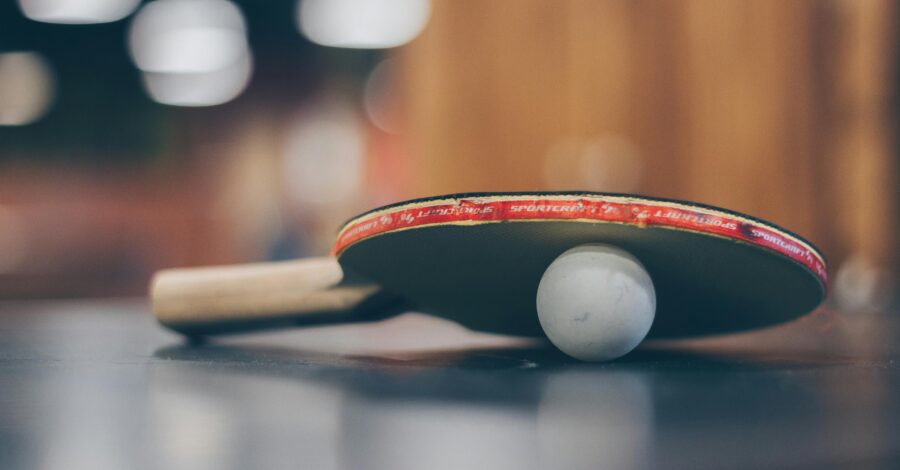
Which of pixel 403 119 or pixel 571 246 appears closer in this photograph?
pixel 571 246

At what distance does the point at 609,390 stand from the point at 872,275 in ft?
10.3

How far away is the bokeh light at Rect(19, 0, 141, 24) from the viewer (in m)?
7.13

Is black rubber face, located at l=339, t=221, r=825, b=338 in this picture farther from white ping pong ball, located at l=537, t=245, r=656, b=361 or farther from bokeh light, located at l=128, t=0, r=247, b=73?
bokeh light, located at l=128, t=0, r=247, b=73

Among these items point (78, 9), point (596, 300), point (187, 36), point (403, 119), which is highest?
point (187, 36)

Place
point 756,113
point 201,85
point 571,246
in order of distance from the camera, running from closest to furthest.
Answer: point 571,246 → point 756,113 → point 201,85

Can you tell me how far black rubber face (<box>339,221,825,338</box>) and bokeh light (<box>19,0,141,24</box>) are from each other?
6.73 meters

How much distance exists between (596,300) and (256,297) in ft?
2.39

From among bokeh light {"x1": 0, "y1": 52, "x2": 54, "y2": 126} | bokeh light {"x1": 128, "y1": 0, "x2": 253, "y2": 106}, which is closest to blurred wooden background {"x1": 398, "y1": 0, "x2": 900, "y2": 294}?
bokeh light {"x1": 128, "y1": 0, "x2": 253, "y2": 106}

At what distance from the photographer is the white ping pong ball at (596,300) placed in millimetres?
1080

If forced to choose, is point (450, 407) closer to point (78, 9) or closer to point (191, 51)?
point (78, 9)

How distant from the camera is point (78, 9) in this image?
7.27 metres

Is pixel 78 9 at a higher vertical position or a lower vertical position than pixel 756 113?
higher

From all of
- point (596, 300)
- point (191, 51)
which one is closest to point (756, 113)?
point (596, 300)

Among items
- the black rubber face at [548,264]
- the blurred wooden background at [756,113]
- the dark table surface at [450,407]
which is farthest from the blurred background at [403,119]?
the dark table surface at [450,407]
